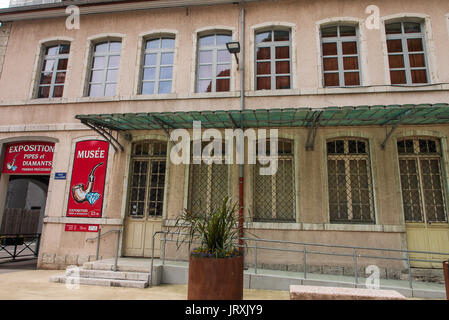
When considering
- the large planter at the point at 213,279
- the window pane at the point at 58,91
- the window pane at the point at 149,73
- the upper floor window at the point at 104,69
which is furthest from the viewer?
the window pane at the point at 58,91

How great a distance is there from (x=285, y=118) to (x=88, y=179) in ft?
17.4

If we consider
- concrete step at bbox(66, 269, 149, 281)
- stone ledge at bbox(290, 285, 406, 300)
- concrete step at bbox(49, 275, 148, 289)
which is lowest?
concrete step at bbox(49, 275, 148, 289)

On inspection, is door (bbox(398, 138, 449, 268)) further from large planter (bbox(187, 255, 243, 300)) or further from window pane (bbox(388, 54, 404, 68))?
large planter (bbox(187, 255, 243, 300))

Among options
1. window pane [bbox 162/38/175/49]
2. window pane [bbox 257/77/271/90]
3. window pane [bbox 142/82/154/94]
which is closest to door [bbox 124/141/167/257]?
window pane [bbox 142/82/154/94]

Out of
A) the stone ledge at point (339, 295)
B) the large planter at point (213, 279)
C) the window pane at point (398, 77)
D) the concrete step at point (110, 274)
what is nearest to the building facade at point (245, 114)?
the window pane at point (398, 77)

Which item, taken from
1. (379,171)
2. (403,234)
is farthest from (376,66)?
(403,234)

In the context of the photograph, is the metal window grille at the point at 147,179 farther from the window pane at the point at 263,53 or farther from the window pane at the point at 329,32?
the window pane at the point at 329,32

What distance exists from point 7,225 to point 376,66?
17696mm

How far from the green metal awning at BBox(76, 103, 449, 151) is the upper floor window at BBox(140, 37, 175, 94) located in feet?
4.52

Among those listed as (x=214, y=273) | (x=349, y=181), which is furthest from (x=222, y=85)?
(x=214, y=273)

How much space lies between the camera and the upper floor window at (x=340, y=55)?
7586mm

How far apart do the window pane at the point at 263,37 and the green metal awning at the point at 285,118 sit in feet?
8.62

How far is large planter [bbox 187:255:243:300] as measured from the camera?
3467mm

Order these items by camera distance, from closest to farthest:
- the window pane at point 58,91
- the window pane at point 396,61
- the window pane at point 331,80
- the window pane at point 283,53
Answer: the window pane at point 396,61, the window pane at point 331,80, the window pane at point 283,53, the window pane at point 58,91
